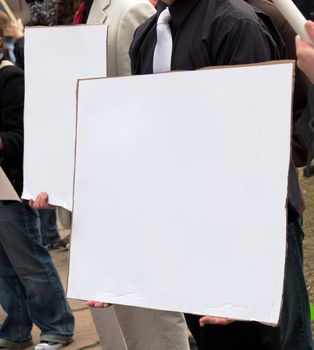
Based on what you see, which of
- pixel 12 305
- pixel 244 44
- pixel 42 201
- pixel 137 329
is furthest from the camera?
pixel 12 305

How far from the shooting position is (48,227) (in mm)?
5902

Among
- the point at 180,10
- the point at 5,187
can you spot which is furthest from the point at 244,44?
the point at 5,187

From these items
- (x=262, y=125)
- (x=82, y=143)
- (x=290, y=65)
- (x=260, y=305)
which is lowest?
(x=260, y=305)

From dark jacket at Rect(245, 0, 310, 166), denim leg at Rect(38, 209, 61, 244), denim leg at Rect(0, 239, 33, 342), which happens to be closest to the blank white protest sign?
dark jacket at Rect(245, 0, 310, 166)

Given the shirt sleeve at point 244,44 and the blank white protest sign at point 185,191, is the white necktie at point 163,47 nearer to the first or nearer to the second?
the shirt sleeve at point 244,44

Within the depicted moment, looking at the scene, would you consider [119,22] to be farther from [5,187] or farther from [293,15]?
[293,15]

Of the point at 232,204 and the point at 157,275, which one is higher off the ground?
the point at 232,204

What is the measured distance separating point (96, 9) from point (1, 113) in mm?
1061

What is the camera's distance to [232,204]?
1.86m

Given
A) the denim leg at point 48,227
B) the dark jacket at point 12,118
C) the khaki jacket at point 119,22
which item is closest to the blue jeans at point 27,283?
the dark jacket at point 12,118

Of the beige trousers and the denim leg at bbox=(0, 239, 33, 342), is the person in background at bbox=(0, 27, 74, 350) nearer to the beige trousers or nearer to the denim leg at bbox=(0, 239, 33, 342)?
the denim leg at bbox=(0, 239, 33, 342)

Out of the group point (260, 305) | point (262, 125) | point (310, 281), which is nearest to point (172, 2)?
point (262, 125)

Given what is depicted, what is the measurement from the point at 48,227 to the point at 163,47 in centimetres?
358

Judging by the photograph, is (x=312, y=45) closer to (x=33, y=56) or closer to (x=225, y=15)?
(x=225, y=15)
